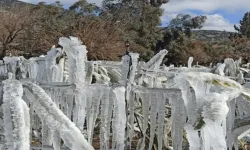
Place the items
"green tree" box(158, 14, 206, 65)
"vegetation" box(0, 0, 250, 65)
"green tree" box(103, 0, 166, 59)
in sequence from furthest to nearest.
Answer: "green tree" box(158, 14, 206, 65) < "green tree" box(103, 0, 166, 59) < "vegetation" box(0, 0, 250, 65)

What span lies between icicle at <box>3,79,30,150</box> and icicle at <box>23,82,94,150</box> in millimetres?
42

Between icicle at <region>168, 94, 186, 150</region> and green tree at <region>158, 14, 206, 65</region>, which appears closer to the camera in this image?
icicle at <region>168, 94, 186, 150</region>

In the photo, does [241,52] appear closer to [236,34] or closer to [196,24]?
[196,24]

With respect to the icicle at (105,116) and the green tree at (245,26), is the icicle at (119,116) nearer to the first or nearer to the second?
the icicle at (105,116)

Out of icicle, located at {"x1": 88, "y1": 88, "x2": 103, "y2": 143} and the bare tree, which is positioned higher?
the bare tree

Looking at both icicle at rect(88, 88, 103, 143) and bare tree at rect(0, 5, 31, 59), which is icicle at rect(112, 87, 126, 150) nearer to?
icicle at rect(88, 88, 103, 143)

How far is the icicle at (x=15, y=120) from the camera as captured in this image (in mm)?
865

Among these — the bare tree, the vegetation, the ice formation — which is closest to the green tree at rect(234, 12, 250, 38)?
the vegetation

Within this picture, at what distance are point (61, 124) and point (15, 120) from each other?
0.09 metres

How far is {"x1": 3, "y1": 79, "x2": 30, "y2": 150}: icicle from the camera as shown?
2.84ft

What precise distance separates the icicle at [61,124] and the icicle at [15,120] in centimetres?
4

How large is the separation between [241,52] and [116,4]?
7.51 metres

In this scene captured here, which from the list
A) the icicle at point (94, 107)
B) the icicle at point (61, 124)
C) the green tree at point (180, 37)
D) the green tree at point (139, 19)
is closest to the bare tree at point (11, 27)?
the green tree at point (139, 19)

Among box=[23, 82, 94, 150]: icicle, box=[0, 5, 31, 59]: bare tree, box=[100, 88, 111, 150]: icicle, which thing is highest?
box=[0, 5, 31, 59]: bare tree
